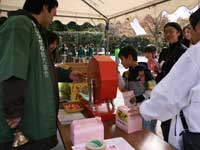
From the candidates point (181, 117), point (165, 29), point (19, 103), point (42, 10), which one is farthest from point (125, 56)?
point (19, 103)

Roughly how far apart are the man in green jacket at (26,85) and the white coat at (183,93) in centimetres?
52

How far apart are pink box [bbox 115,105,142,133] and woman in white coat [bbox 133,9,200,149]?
21 cm

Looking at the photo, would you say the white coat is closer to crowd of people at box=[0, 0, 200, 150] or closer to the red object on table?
crowd of people at box=[0, 0, 200, 150]

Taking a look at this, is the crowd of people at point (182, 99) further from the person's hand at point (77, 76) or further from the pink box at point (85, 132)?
the person's hand at point (77, 76)

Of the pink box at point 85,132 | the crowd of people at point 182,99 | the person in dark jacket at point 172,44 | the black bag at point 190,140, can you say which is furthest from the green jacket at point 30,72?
the person in dark jacket at point 172,44

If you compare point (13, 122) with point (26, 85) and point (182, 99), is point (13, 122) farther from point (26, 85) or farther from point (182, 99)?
point (182, 99)

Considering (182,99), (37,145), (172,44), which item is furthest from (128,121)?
(172,44)

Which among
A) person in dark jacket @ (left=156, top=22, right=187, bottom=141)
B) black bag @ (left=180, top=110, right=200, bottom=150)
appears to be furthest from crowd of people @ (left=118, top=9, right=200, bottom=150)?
person in dark jacket @ (left=156, top=22, right=187, bottom=141)

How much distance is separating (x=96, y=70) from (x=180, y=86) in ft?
1.85

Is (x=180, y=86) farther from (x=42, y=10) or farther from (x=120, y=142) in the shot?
(x=42, y=10)

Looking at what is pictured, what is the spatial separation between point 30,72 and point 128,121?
567 millimetres

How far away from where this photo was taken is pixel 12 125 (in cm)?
93

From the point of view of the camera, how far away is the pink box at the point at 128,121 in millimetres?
1142

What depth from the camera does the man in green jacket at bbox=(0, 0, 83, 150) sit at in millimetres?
888
